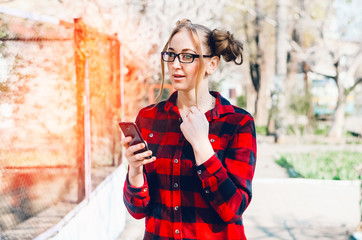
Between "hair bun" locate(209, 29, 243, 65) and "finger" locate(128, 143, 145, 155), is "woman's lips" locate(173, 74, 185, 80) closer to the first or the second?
"hair bun" locate(209, 29, 243, 65)

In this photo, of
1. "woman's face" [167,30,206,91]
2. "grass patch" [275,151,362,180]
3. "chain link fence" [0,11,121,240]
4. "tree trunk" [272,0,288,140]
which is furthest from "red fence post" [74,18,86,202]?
"tree trunk" [272,0,288,140]

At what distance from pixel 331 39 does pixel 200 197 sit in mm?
15350

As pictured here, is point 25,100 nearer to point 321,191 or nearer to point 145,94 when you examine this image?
point 321,191

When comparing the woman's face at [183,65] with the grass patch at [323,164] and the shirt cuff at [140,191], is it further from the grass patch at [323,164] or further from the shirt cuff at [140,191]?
the grass patch at [323,164]

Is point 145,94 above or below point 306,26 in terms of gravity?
below

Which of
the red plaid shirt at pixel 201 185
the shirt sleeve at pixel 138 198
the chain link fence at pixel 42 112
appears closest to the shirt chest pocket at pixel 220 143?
the red plaid shirt at pixel 201 185

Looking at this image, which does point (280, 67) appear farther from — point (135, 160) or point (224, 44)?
point (135, 160)

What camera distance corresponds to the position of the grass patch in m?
8.97

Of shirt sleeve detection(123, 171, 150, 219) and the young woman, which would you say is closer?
the young woman

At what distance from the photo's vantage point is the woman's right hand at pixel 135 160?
1.78m

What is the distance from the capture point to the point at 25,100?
11.0 ft

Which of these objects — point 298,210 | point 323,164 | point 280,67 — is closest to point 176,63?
point 298,210

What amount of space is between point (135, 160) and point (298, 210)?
17.2 ft

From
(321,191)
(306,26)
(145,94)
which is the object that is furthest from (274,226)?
(306,26)
